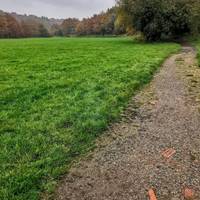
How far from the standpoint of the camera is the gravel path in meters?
4.89

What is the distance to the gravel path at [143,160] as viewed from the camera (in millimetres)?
4895

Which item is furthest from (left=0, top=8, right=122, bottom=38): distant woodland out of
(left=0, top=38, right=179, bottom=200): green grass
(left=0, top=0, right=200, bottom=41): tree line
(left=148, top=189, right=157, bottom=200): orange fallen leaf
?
(left=148, top=189, right=157, bottom=200): orange fallen leaf

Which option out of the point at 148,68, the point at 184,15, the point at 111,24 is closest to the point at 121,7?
the point at 184,15

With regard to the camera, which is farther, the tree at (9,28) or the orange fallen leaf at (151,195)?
the tree at (9,28)

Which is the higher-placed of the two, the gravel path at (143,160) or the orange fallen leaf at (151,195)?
the orange fallen leaf at (151,195)

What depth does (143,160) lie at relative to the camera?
588 cm

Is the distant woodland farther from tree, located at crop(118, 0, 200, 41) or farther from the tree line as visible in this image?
tree, located at crop(118, 0, 200, 41)

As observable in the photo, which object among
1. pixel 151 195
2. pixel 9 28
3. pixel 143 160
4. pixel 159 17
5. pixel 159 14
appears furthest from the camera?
pixel 9 28

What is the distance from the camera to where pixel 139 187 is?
497 centimetres

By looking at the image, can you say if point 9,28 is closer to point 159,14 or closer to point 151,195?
point 159,14

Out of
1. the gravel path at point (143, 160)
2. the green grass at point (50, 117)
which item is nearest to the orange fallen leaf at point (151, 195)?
the gravel path at point (143, 160)

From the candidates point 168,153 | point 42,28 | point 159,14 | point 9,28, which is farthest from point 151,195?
point 42,28

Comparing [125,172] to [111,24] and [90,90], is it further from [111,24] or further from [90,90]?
[111,24]

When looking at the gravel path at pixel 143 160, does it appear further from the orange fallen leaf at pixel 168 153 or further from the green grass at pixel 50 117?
the green grass at pixel 50 117
